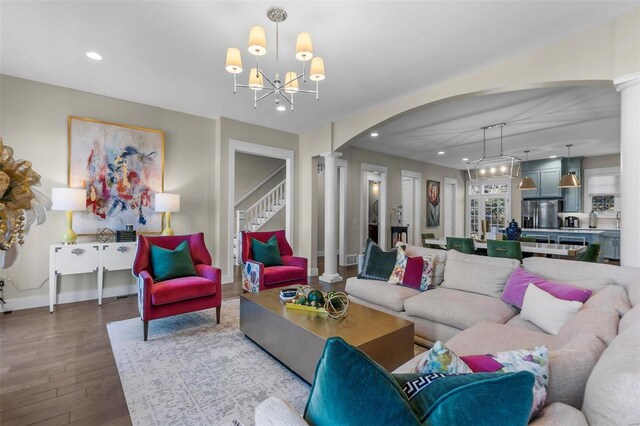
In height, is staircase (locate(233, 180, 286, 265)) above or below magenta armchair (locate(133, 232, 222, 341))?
above

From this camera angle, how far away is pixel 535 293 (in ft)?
7.29

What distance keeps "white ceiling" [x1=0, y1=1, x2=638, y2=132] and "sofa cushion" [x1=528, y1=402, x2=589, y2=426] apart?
2723 millimetres

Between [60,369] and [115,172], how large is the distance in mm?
2910

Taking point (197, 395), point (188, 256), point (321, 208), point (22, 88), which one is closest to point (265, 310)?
point (197, 395)

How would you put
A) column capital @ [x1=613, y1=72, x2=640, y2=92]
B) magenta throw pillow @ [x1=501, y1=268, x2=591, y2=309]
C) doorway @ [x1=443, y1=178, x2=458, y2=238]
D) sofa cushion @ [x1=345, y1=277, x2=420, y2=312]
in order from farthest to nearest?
doorway @ [x1=443, y1=178, x2=458, y2=238]
sofa cushion @ [x1=345, y1=277, x2=420, y2=312]
column capital @ [x1=613, y1=72, x2=640, y2=92]
magenta throw pillow @ [x1=501, y1=268, x2=591, y2=309]

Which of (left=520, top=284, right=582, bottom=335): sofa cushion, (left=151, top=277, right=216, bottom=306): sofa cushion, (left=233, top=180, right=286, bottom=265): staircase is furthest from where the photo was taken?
(left=233, top=180, right=286, bottom=265): staircase

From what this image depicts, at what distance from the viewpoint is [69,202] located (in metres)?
3.65

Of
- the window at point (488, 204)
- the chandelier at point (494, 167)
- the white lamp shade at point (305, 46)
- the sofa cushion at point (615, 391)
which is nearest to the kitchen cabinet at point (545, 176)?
the window at point (488, 204)

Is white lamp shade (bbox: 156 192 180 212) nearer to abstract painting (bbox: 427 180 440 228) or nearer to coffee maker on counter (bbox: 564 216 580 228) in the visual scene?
abstract painting (bbox: 427 180 440 228)

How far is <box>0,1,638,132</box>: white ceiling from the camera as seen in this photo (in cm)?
244

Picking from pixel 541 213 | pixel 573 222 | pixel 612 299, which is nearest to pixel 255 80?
pixel 612 299

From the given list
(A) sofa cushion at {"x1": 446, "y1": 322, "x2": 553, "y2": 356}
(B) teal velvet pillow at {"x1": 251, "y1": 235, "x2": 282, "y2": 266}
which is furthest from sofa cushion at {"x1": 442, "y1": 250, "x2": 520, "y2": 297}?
(B) teal velvet pillow at {"x1": 251, "y1": 235, "x2": 282, "y2": 266}

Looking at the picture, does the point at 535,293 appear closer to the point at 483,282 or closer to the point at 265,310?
the point at 483,282

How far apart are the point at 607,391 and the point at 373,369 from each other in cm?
66
